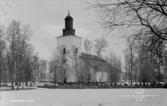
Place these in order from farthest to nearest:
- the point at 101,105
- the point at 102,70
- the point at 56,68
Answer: the point at 56,68, the point at 102,70, the point at 101,105

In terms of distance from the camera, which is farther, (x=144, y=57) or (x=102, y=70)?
(x=102, y=70)

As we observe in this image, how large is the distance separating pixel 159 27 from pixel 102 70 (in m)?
19.5

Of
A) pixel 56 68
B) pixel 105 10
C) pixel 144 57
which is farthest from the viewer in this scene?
pixel 56 68

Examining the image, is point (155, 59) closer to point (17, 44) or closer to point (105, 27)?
point (105, 27)

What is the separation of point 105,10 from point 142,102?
4373 mm

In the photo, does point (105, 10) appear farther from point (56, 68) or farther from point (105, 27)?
point (56, 68)

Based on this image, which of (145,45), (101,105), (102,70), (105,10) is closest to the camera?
(105,10)

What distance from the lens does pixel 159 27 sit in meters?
3.50

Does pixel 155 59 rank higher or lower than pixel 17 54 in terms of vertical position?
lower

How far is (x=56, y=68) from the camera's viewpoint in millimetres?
24344

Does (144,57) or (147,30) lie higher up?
(147,30)

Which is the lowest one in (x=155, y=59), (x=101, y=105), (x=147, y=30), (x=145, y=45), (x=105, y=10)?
(x=101, y=105)

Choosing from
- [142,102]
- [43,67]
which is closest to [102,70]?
[43,67]

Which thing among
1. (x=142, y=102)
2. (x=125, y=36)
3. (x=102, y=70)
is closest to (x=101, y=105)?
(x=142, y=102)
